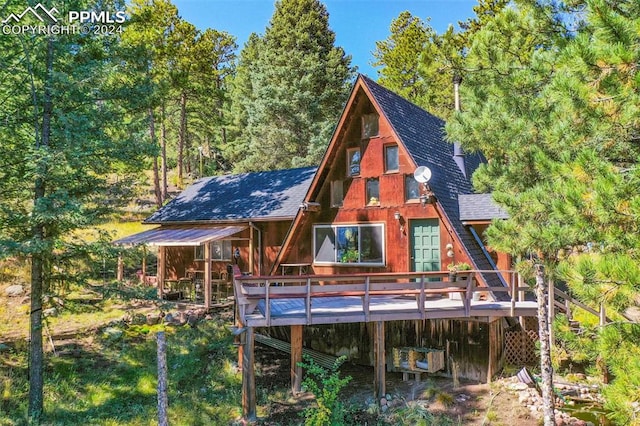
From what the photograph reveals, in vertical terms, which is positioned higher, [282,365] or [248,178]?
[248,178]

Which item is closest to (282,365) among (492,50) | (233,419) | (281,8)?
(233,419)

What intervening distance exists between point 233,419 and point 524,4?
10811 millimetres

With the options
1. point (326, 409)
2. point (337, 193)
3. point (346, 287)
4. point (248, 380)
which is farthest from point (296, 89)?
point (326, 409)

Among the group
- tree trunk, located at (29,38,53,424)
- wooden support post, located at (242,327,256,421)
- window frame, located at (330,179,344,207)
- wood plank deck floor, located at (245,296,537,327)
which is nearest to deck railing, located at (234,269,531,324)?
wood plank deck floor, located at (245,296,537,327)

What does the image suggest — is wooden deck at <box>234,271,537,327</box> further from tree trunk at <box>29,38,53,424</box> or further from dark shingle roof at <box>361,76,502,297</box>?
tree trunk at <box>29,38,53,424</box>

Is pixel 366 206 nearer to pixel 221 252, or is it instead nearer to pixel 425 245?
pixel 425 245

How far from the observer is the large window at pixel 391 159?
12.8 m

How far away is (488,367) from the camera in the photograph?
10633 millimetres

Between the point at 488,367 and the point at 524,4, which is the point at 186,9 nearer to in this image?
the point at 524,4

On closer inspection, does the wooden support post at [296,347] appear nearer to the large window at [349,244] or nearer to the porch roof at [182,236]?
the large window at [349,244]

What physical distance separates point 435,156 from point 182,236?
1041 centimetres

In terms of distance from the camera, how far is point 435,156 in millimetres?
13344

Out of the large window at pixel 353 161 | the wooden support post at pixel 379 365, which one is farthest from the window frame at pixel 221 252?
the wooden support post at pixel 379 365

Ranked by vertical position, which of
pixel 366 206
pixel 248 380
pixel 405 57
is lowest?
pixel 248 380
